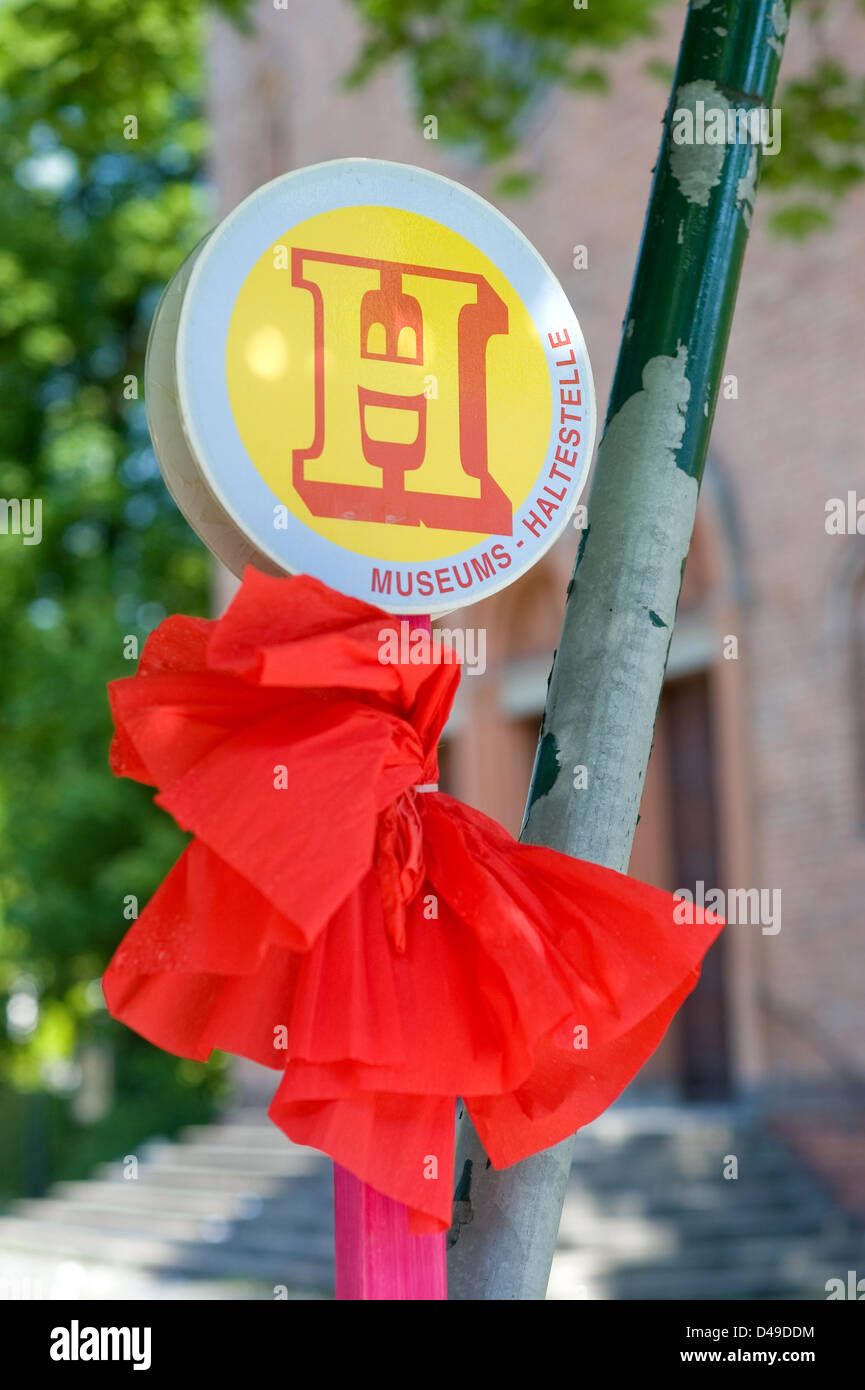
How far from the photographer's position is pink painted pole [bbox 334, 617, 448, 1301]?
1533 mm

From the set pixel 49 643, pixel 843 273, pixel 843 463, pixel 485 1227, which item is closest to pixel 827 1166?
pixel 843 463

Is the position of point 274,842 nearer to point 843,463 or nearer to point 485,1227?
point 485,1227

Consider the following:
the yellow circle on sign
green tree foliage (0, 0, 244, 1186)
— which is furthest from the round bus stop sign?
green tree foliage (0, 0, 244, 1186)

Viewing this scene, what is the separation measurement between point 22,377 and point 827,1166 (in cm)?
1515

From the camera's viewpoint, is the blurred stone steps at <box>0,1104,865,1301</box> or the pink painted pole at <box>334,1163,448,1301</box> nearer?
the pink painted pole at <box>334,1163,448,1301</box>

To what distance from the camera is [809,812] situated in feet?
32.2

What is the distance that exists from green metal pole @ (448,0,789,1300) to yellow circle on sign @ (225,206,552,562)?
17cm

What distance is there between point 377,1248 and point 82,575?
18.6m

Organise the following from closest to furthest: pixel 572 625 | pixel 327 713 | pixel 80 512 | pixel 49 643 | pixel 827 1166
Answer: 1. pixel 327 713
2. pixel 572 625
3. pixel 827 1166
4. pixel 49 643
5. pixel 80 512

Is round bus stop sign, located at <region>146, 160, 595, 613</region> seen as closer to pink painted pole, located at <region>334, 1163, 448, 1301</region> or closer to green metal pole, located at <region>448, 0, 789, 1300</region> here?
green metal pole, located at <region>448, 0, 789, 1300</region>

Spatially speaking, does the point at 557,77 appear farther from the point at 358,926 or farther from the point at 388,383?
the point at 358,926

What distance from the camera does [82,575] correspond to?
1948cm

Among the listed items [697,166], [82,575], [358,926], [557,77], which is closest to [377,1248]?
[358,926]

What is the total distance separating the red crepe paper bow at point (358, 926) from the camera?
1.45m
